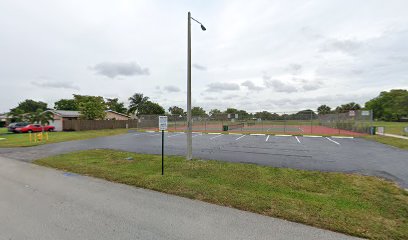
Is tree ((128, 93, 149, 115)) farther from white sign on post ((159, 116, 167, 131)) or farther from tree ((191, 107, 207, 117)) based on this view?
white sign on post ((159, 116, 167, 131))

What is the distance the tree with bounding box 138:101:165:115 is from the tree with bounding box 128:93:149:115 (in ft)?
4.81

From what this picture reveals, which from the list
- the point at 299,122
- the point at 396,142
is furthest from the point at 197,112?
the point at 396,142

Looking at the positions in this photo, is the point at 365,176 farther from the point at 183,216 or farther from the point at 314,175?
the point at 183,216

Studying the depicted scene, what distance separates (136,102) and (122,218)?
251ft

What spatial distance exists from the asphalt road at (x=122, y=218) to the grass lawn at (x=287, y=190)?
385 mm

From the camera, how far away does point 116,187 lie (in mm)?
5801

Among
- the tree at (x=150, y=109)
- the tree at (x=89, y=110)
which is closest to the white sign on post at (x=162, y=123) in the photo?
the tree at (x=89, y=110)

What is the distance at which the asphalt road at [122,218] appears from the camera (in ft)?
11.0

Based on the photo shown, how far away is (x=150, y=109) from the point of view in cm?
7169

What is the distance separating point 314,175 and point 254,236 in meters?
4.27

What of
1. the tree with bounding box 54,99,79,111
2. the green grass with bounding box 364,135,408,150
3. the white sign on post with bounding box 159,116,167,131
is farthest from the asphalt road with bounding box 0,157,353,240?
the tree with bounding box 54,99,79,111

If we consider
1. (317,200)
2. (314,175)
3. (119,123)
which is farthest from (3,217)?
(119,123)

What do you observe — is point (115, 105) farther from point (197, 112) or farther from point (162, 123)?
point (162, 123)

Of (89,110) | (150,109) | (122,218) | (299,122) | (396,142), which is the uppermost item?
(150,109)
